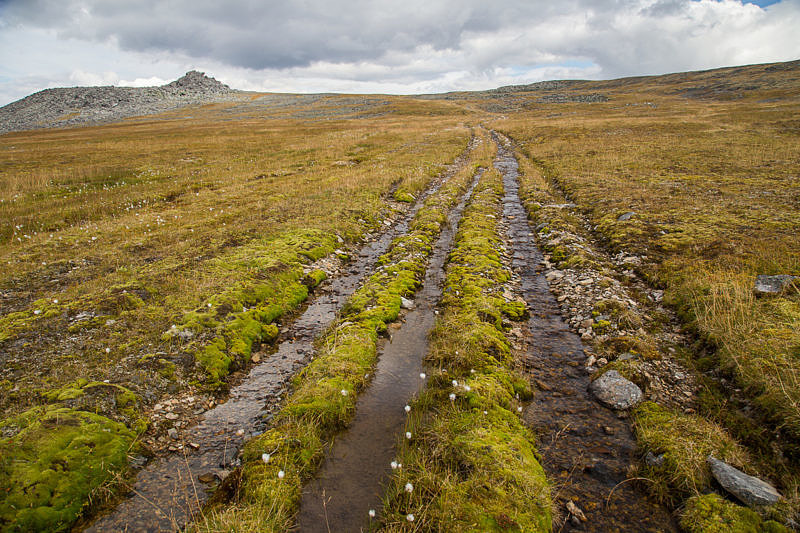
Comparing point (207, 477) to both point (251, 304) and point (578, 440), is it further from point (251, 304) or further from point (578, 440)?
point (578, 440)

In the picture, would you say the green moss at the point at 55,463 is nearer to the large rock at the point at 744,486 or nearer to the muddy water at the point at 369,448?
the muddy water at the point at 369,448

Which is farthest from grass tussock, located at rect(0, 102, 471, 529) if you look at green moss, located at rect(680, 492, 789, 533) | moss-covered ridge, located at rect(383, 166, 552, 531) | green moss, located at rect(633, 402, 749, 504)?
green moss, located at rect(680, 492, 789, 533)

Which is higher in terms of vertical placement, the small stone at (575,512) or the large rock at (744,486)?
the large rock at (744,486)

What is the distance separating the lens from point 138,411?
7453mm

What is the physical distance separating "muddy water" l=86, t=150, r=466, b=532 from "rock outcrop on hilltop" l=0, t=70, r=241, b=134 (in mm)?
168081

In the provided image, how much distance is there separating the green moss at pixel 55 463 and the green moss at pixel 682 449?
9319mm

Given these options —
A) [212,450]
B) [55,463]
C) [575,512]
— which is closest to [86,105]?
[55,463]

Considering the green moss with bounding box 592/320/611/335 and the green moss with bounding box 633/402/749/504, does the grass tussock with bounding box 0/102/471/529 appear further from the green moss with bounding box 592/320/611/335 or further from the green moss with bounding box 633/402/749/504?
the green moss with bounding box 633/402/749/504

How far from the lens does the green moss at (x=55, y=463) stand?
530cm

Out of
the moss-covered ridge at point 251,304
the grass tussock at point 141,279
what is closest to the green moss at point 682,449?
the grass tussock at point 141,279

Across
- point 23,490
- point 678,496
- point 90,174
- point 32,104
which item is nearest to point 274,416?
point 23,490

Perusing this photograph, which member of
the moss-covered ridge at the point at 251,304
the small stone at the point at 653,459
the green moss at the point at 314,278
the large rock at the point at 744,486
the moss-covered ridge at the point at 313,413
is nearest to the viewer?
the large rock at the point at 744,486

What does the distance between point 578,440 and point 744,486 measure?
232 centimetres

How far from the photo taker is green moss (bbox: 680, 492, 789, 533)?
472cm
